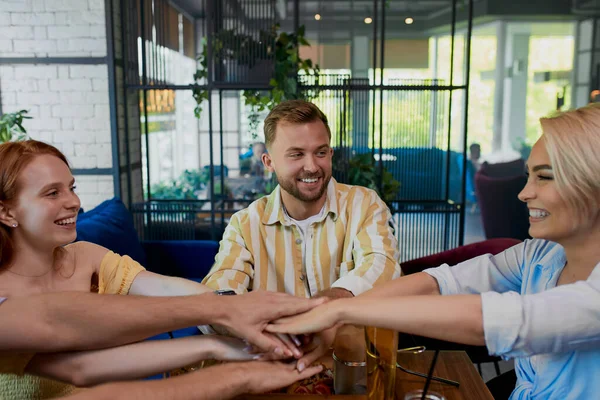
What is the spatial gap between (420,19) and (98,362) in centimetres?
555

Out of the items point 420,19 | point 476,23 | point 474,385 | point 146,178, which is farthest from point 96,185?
point 476,23

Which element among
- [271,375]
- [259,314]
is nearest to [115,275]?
[259,314]

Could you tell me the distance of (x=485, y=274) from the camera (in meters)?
1.46

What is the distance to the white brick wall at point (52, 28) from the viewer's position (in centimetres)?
372

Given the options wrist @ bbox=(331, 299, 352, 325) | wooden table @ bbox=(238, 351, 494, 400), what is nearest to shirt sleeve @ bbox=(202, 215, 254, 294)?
wooden table @ bbox=(238, 351, 494, 400)

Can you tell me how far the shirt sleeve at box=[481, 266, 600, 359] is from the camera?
101 centimetres

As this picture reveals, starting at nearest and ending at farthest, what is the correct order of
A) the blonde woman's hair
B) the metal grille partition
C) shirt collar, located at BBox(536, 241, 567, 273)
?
the blonde woman's hair, shirt collar, located at BBox(536, 241, 567, 273), the metal grille partition

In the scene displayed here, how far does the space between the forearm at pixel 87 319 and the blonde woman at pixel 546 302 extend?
0.22 metres

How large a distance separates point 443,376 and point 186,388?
0.60m

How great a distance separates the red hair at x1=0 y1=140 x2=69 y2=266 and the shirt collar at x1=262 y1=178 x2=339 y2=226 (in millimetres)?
782

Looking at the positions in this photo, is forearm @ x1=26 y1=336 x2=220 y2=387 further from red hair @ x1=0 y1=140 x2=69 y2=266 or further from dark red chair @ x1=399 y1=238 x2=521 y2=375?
dark red chair @ x1=399 y1=238 x2=521 y2=375

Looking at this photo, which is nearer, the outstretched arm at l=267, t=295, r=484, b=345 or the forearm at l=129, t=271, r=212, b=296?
the outstretched arm at l=267, t=295, r=484, b=345

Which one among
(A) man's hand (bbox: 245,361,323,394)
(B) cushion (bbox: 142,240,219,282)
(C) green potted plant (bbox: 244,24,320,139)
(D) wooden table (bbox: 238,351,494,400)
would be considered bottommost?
(B) cushion (bbox: 142,240,219,282)

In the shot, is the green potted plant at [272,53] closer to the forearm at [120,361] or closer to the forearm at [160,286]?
the forearm at [160,286]
